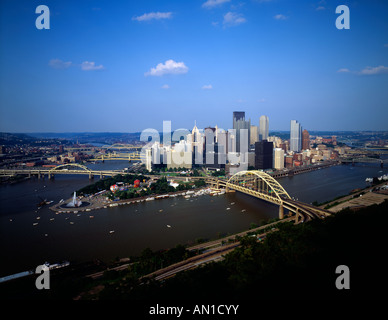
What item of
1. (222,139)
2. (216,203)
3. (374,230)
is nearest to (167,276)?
(374,230)

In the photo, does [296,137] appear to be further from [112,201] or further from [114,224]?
[114,224]

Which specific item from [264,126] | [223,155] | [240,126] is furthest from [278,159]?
[264,126]

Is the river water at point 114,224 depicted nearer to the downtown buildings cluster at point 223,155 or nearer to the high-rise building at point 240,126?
the downtown buildings cluster at point 223,155

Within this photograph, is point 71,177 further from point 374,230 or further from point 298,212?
point 374,230

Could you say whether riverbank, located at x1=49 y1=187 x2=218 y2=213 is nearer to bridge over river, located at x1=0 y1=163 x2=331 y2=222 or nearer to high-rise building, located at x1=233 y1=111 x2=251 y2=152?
bridge over river, located at x1=0 y1=163 x2=331 y2=222

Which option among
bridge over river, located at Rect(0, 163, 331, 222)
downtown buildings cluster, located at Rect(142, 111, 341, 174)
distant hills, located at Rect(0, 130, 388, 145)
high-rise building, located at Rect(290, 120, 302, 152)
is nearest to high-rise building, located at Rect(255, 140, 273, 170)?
downtown buildings cluster, located at Rect(142, 111, 341, 174)

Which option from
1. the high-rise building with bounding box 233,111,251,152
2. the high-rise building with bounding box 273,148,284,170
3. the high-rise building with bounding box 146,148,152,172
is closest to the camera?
the high-rise building with bounding box 146,148,152,172

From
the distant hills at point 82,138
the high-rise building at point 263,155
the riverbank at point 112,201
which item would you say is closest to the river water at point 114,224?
the riverbank at point 112,201
